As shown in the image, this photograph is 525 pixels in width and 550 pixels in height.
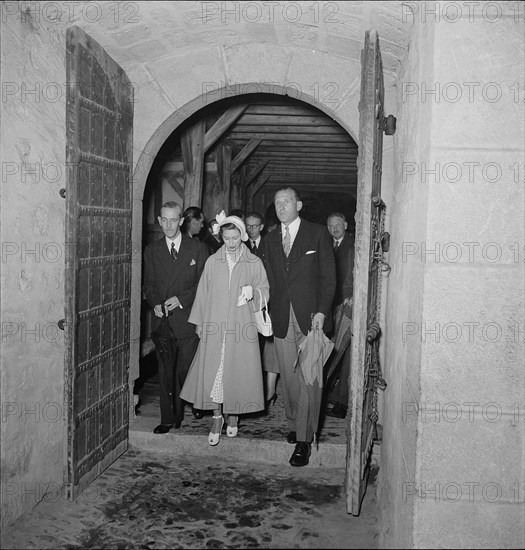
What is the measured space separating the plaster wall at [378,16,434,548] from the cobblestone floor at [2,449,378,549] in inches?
17.6

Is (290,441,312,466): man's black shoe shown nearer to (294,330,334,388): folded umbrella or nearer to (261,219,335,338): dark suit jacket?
(294,330,334,388): folded umbrella

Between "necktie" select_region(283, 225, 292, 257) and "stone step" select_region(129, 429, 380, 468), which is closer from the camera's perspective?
"stone step" select_region(129, 429, 380, 468)

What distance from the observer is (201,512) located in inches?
162

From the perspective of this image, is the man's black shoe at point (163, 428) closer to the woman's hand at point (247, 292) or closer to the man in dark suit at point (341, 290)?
the woman's hand at point (247, 292)

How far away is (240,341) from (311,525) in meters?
1.57

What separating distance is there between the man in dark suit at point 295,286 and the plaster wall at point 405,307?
746 millimetres

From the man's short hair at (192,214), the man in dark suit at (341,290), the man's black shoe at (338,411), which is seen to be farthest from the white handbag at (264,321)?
the man's short hair at (192,214)

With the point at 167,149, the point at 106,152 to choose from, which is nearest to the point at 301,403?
the point at 106,152

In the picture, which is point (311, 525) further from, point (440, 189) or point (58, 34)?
point (58, 34)

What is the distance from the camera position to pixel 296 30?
14.7ft

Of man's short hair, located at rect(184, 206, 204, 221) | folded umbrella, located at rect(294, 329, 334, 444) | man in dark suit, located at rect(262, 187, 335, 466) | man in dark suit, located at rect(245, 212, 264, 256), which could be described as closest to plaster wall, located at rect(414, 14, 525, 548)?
folded umbrella, located at rect(294, 329, 334, 444)

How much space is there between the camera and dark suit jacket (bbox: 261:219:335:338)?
5.05 meters

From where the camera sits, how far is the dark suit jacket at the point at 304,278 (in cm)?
505

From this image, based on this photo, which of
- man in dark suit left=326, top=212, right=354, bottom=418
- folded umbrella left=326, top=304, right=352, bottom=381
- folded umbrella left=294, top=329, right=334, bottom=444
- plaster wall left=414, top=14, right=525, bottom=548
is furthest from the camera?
man in dark suit left=326, top=212, right=354, bottom=418
